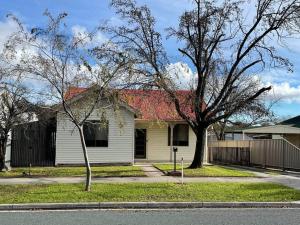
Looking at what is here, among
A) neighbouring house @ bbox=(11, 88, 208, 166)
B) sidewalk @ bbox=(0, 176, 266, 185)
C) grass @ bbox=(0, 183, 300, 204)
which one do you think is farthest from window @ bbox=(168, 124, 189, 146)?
grass @ bbox=(0, 183, 300, 204)

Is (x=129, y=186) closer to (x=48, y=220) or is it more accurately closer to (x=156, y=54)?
(x=48, y=220)

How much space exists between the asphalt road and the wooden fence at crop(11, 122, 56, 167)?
1443 cm

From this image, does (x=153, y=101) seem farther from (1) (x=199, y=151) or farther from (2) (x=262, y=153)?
(2) (x=262, y=153)

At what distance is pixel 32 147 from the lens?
86.8ft

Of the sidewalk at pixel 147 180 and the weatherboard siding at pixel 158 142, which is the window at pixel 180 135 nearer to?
the weatherboard siding at pixel 158 142

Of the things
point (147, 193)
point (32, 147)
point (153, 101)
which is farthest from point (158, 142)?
point (147, 193)

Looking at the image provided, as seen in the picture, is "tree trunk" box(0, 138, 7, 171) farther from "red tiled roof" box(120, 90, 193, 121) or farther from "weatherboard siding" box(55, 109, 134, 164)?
"red tiled roof" box(120, 90, 193, 121)

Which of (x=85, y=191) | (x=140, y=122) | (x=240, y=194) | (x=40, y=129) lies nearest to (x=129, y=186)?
(x=85, y=191)

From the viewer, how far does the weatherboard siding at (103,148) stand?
26.7 m

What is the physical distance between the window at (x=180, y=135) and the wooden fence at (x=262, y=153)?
13.7 ft

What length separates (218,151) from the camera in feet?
131

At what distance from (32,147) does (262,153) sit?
13110mm

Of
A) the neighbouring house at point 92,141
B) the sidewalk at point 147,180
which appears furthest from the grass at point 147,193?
the neighbouring house at point 92,141

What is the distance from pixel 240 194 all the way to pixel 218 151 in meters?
25.0
